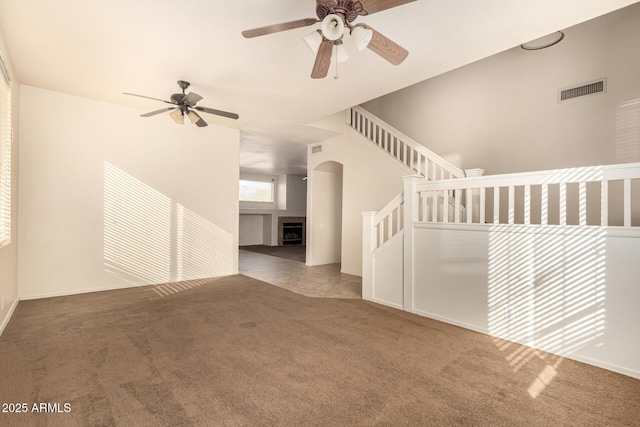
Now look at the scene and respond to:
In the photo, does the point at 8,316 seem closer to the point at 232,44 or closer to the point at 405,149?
the point at 232,44

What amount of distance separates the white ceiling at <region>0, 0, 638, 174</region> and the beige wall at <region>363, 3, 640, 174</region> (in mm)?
2060

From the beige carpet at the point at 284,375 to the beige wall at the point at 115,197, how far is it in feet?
3.39

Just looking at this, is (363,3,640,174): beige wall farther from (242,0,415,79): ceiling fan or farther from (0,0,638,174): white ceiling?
(242,0,415,79): ceiling fan

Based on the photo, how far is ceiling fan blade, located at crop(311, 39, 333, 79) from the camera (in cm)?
226

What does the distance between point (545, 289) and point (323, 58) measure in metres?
2.82

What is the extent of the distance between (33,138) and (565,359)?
6.59 m

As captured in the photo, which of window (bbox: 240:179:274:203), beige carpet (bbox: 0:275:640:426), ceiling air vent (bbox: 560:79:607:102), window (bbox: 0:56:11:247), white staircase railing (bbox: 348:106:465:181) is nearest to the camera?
beige carpet (bbox: 0:275:640:426)

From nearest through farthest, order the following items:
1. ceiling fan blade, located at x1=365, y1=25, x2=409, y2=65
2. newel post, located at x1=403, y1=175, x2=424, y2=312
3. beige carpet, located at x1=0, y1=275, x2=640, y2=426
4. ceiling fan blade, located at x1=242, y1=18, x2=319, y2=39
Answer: beige carpet, located at x1=0, y1=275, x2=640, y2=426 < ceiling fan blade, located at x1=242, y1=18, x2=319, y2=39 < ceiling fan blade, located at x1=365, y1=25, x2=409, y2=65 < newel post, located at x1=403, y1=175, x2=424, y2=312

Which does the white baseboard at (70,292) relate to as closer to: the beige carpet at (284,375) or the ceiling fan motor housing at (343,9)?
the beige carpet at (284,375)

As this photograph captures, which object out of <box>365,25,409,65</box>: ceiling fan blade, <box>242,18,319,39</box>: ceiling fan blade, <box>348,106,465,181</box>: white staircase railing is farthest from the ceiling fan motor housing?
<box>348,106,465,181</box>: white staircase railing

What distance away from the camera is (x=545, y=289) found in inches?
106

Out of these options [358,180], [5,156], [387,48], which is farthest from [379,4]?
[358,180]

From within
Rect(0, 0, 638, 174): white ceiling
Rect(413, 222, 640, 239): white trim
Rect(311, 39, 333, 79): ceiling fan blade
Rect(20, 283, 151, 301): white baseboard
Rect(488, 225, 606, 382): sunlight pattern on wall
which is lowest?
Rect(20, 283, 151, 301): white baseboard

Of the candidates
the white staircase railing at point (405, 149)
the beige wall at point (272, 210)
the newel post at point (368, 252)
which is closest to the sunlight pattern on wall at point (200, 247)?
the newel post at point (368, 252)
